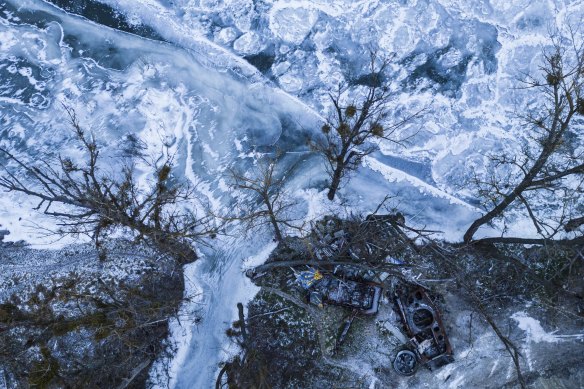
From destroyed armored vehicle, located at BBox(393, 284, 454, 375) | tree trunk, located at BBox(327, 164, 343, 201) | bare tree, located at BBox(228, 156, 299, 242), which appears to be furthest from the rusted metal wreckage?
tree trunk, located at BBox(327, 164, 343, 201)

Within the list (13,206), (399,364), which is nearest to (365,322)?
(399,364)

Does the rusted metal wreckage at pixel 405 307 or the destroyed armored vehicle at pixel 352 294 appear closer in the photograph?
the rusted metal wreckage at pixel 405 307

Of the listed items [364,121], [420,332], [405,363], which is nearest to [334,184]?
[364,121]

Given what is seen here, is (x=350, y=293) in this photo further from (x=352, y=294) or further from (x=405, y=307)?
(x=405, y=307)

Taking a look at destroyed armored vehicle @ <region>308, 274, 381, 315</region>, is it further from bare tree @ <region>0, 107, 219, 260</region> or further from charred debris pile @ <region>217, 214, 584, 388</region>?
bare tree @ <region>0, 107, 219, 260</region>

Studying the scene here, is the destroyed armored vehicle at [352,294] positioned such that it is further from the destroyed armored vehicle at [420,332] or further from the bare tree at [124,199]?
the bare tree at [124,199]

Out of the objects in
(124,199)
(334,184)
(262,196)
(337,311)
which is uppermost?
(334,184)

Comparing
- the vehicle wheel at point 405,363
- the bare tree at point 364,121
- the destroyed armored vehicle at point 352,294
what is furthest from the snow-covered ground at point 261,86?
the vehicle wheel at point 405,363
